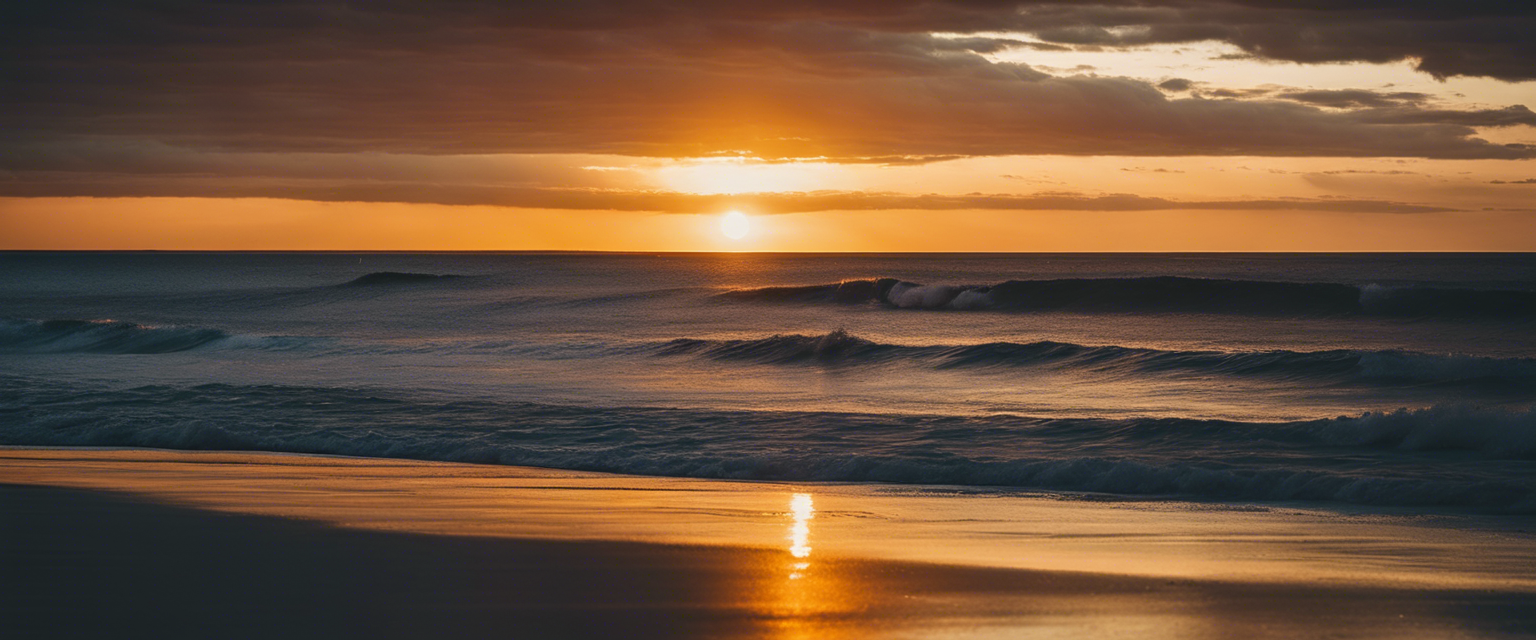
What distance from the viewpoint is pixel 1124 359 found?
709 inches

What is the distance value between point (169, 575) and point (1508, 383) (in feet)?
50.3

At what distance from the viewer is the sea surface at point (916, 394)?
9414 millimetres

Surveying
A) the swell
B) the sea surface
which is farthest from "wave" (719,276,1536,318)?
the swell

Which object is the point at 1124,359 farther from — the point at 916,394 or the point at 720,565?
the point at 720,565

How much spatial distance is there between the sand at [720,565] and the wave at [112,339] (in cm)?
1725

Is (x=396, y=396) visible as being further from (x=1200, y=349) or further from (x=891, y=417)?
(x=1200, y=349)

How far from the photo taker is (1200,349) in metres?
20.2

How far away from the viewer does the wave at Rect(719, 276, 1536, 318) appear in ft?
88.4

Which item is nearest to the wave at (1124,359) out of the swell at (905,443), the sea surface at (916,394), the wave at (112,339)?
the sea surface at (916,394)

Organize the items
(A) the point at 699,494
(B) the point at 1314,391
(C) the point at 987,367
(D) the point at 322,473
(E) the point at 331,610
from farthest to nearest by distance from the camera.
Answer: (C) the point at 987,367 → (B) the point at 1314,391 → (D) the point at 322,473 → (A) the point at 699,494 → (E) the point at 331,610

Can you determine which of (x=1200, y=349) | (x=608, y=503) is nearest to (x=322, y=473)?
(x=608, y=503)

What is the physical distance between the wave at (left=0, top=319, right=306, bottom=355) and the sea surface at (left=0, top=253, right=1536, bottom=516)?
11 cm

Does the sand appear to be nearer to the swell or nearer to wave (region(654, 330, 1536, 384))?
the swell

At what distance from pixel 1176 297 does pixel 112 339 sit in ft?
90.2
